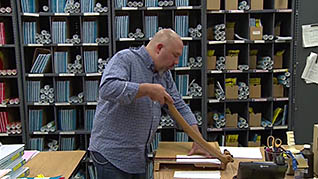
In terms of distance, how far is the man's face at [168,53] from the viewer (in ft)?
5.93

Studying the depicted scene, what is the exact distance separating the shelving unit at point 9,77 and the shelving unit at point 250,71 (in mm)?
2069

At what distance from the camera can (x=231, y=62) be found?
370 centimetres

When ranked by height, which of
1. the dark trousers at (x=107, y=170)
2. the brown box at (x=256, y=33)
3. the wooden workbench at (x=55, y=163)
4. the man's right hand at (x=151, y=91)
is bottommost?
the wooden workbench at (x=55, y=163)

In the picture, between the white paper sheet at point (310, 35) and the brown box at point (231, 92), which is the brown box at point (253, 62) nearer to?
the brown box at point (231, 92)

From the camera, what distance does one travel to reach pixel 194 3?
12.7ft

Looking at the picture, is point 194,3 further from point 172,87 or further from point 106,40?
point 172,87

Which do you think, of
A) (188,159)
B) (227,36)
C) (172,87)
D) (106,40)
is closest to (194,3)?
(227,36)

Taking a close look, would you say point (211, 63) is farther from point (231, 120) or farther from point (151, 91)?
point (151, 91)

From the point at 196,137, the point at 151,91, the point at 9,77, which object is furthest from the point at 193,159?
the point at 9,77

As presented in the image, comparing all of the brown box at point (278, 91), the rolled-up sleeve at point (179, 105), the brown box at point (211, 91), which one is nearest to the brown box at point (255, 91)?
the brown box at point (278, 91)

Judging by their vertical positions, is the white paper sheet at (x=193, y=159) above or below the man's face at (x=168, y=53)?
below

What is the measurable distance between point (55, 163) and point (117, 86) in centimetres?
86

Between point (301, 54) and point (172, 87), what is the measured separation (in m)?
2.20

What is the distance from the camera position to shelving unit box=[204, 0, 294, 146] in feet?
12.1
